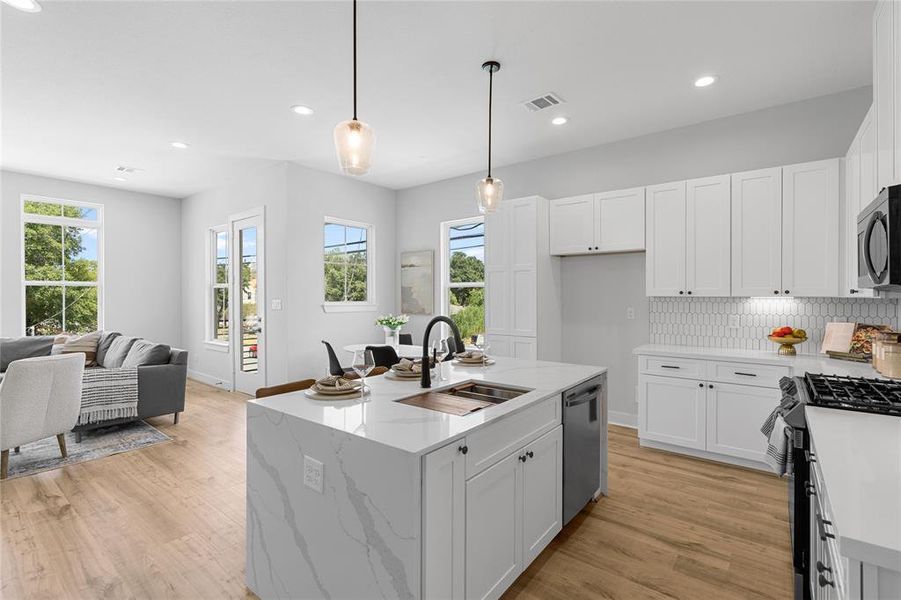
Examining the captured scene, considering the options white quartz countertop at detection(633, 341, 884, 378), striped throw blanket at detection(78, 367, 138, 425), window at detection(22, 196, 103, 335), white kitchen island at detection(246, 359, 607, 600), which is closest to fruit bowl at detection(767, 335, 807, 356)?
white quartz countertop at detection(633, 341, 884, 378)

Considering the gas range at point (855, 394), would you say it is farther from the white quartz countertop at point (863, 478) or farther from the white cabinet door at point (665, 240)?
the white cabinet door at point (665, 240)

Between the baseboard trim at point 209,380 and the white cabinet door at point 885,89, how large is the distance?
6723mm

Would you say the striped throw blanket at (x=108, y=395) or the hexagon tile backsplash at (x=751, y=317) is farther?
the striped throw blanket at (x=108, y=395)

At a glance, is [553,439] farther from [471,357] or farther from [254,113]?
[254,113]

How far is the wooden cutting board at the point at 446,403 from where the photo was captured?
1.91 meters

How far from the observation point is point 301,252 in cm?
530

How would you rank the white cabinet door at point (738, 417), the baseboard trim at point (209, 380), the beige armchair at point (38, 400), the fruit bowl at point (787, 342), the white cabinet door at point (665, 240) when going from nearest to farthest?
the beige armchair at point (38, 400) < the white cabinet door at point (738, 417) < the fruit bowl at point (787, 342) < the white cabinet door at point (665, 240) < the baseboard trim at point (209, 380)

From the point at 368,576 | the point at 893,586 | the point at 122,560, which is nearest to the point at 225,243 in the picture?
the point at 122,560

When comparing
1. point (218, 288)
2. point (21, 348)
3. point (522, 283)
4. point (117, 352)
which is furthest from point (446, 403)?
point (218, 288)

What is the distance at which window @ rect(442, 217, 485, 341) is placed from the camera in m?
5.68

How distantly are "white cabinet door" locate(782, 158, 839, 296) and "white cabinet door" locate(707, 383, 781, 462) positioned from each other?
829 mm

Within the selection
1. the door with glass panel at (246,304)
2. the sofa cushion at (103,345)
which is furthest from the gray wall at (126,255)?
the door with glass panel at (246,304)

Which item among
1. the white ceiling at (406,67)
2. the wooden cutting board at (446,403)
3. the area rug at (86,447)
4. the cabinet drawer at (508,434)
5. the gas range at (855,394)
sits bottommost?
the area rug at (86,447)

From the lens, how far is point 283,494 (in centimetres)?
178
